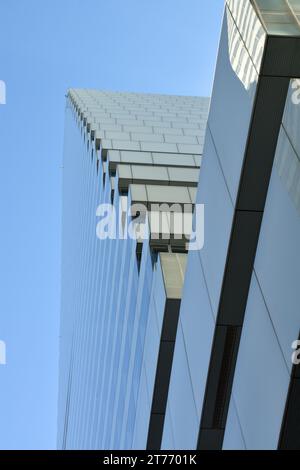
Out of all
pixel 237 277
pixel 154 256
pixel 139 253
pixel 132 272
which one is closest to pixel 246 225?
pixel 237 277

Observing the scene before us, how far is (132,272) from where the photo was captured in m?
29.8

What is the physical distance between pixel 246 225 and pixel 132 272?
18.1 metres

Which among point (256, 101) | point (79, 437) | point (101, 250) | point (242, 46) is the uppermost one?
point (242, 46)

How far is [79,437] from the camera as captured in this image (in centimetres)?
6078

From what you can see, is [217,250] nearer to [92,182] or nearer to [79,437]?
[92,182]

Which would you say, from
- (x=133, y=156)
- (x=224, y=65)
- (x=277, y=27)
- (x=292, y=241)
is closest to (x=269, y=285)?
(x=292, y=241)

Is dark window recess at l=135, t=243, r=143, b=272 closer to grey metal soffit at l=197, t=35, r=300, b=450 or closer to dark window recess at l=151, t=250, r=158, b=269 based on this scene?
dark window recess at l=151, t=250, r=158, b=269

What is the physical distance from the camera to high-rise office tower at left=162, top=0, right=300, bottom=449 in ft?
32.3

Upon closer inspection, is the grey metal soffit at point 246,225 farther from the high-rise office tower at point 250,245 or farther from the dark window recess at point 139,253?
the dark window recess at point 139,253

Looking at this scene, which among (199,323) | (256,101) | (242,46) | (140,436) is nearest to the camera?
(256,101)

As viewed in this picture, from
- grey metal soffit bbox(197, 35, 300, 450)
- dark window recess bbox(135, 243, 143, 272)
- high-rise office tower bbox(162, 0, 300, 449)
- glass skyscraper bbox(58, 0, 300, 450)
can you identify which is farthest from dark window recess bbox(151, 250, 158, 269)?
grey metal soffit bbox(197, 35, 300, 450)

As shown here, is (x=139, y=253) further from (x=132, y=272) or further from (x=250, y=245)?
(x=250, y=245)

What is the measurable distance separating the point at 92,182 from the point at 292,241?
159 ft

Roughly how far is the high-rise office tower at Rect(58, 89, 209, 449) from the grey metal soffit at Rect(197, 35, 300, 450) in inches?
228
